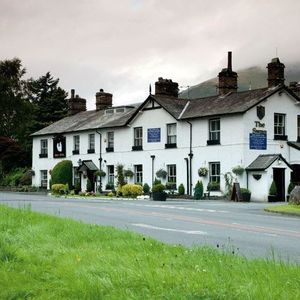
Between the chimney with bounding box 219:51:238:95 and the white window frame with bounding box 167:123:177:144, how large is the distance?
15.1 feet

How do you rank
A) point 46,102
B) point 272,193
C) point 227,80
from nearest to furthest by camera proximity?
point 272,193, point 227,80, point 46,102

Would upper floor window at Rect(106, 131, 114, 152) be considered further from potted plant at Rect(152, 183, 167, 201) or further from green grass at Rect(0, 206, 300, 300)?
green grass at Rect(0, 206, 300, 300)

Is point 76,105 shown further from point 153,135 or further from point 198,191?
point 198,191

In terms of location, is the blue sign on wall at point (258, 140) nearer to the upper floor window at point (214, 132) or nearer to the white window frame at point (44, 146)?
the upper floor window at point (214, 132)

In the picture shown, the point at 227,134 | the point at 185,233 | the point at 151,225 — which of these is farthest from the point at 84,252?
the point at 227,134

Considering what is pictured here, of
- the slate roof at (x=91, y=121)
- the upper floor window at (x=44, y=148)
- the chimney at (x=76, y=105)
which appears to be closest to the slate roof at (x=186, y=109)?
the slate roof at (x=91, y=121)

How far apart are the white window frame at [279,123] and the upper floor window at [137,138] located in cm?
1211

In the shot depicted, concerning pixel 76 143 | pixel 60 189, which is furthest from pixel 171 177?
pixel 76 143

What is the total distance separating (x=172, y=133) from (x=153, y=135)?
1.90m

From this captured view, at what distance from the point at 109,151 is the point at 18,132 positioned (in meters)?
31.7

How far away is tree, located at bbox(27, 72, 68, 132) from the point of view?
83000 millimetres

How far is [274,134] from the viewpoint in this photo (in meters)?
45.5

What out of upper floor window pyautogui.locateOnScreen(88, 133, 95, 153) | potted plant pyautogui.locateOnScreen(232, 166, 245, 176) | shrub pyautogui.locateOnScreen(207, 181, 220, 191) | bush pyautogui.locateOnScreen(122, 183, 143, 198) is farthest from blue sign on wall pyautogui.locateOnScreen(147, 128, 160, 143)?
potted plant pyautogui.locateOnScreen(232, 166, 245, 176)

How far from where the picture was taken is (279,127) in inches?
1812
